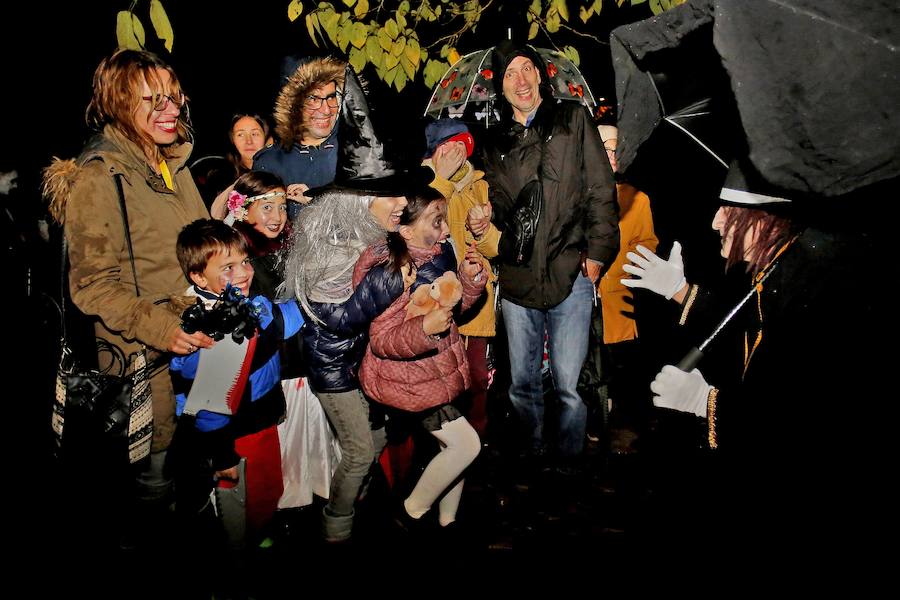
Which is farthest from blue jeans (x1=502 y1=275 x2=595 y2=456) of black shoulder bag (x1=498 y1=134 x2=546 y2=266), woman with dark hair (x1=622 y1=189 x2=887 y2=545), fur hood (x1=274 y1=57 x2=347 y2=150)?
fur hood (x1=274 y1=57 x2=347 y2=150)

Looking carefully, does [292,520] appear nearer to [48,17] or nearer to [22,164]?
[22,164]

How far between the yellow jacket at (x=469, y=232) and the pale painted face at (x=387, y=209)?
81cm

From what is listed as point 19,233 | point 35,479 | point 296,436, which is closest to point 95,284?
point 296,436

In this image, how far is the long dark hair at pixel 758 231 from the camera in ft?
7.72

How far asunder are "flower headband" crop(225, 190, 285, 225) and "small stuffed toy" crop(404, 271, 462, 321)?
124 centimetres

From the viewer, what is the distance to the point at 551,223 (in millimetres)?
3869

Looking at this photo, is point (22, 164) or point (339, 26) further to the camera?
point (339, 26)

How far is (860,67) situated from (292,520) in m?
3.49

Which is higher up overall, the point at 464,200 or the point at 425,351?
the point at 464,200

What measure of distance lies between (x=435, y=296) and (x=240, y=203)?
4.90 ft

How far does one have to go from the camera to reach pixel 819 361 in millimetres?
1871

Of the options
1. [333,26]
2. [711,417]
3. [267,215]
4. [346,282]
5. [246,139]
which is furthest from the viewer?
[333,26]

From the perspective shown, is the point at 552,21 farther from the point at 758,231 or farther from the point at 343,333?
the point at 343,333

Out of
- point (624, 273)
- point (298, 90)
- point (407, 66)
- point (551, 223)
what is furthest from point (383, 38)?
point (624, 273)
